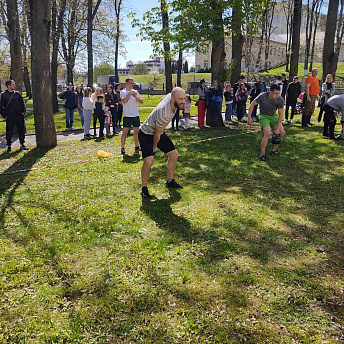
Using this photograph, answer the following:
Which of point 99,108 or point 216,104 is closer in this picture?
point 99,108

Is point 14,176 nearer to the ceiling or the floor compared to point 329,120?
nearer to the floor

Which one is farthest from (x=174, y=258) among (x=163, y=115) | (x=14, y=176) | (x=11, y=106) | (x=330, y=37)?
(x=330, y=37)

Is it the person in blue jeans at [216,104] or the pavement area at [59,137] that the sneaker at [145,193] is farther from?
the person in blue jeans at [216,104]

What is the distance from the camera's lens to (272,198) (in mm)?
5973

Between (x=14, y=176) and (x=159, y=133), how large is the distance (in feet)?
12.8

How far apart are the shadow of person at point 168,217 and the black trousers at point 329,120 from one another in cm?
640

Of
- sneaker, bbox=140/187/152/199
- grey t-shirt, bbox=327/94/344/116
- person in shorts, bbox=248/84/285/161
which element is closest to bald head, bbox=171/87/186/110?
sneaker, bbox=140/187/152/199

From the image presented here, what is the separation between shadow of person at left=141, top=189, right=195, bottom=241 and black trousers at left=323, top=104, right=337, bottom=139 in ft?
21.0

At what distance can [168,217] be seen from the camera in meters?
5.14

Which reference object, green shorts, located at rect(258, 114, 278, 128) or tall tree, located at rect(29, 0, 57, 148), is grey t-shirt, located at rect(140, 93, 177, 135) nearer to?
green shorts, located at rect(258, 114, 278, 128)

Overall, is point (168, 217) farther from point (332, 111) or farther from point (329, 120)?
point (329, 120)

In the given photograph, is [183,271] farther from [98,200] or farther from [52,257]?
[98,200]

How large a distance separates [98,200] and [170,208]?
129 centimetres

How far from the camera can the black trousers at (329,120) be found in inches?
398
